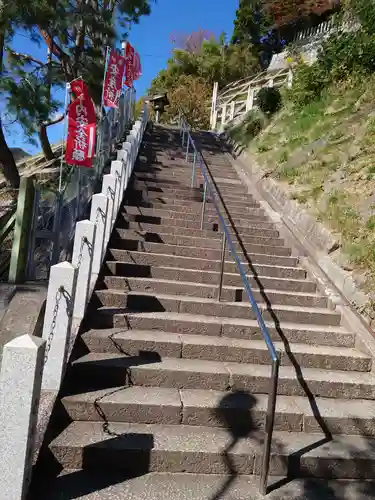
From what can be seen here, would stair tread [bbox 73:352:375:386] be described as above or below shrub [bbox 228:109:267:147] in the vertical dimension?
below

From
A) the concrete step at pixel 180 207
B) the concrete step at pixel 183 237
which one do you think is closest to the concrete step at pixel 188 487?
the concrete step at pixel 183 237

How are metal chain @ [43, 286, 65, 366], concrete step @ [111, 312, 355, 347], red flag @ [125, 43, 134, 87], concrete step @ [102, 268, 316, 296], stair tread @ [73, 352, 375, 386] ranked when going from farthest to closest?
red flag @ [125, 43, 134, 87] → concrete step @ [102, 268, 316, 296] → concrete step @ [111, 312, 355, 347] → stair tread @ [73, 352, 375, 386] → metal chain @ [43, 286, 65, 366]

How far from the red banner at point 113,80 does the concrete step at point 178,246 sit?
5.68m

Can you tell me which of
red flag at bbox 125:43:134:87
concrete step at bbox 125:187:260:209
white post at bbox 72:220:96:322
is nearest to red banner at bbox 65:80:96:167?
concrete step at bbox 125:187:260:209

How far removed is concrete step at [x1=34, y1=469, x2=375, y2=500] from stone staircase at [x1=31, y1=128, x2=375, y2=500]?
0.4 inches

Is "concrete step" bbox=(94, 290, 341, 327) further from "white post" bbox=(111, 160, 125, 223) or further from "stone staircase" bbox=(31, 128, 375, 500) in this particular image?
"white post" bbox=(111, 160, 125, 223)

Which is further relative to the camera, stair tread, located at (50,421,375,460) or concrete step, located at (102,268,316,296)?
concrete step, located at (102,268,316,296)

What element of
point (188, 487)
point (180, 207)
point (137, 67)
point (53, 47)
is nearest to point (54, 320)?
point (188, 487)

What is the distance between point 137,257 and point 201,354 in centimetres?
195

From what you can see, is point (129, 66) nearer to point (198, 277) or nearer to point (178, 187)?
point (178, 187)

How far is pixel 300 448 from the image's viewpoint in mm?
3248

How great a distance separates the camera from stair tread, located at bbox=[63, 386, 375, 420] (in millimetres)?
3355

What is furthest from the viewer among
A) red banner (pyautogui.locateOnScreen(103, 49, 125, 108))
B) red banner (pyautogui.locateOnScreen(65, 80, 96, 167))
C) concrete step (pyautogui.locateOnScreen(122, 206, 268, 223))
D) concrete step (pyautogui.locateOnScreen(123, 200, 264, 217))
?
red banner (pyautogui.locateOnScreen(103, 49, 125, 108))

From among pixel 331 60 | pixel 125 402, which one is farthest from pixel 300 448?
pixel 331 60
